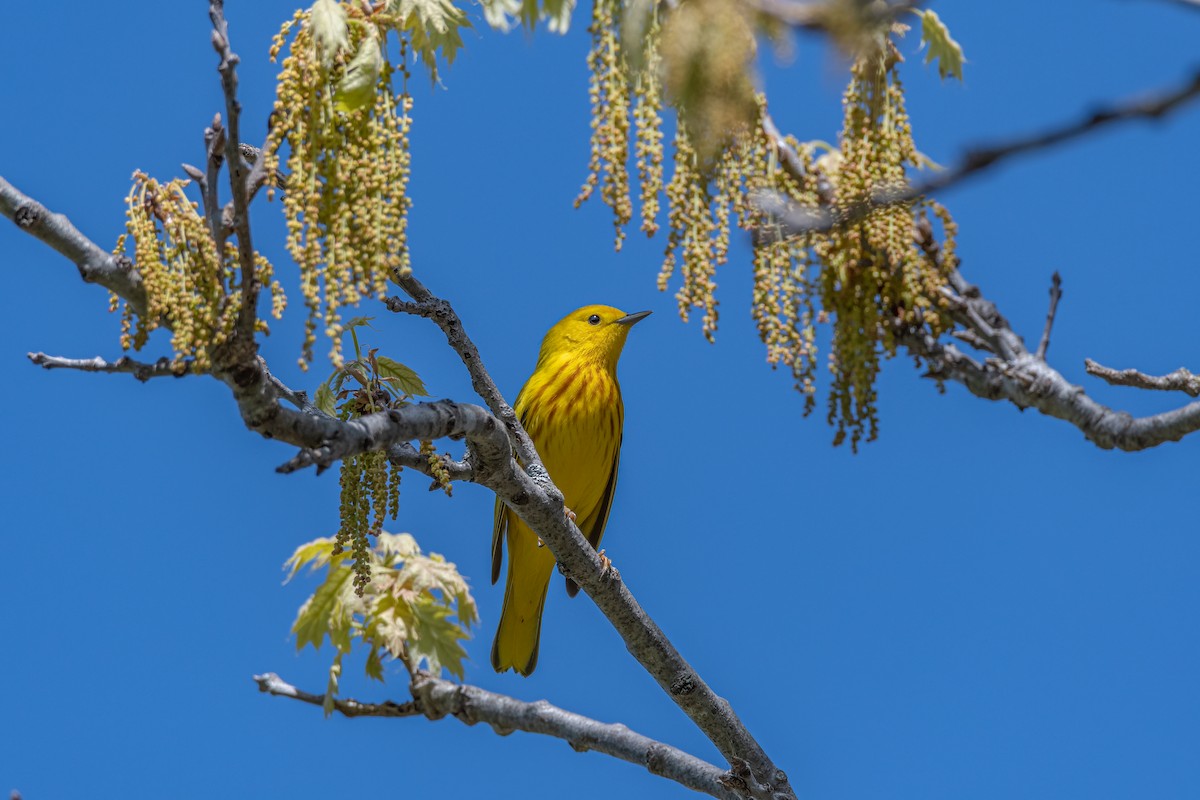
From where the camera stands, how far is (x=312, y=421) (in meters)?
3.07

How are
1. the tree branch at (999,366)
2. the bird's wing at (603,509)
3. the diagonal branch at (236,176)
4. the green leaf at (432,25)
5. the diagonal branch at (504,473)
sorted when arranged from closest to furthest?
the diagonal branch at (236,176) → the diagonal branch at (504,473) → the green leaf at (432,25) → the tree branch at (999,366) → the bird's wing at (603,509)

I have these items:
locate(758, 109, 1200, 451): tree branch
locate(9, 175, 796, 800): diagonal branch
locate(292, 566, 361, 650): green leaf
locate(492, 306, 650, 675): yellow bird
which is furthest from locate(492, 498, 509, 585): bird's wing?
locate(758, 109, 1200, 451): tree branch

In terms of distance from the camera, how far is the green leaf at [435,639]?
5633mm

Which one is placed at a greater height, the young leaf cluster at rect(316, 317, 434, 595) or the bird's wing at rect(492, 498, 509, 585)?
the bird's wing at rect(492, 498, 509, 585)

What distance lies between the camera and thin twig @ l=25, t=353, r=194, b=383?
2.93 metres

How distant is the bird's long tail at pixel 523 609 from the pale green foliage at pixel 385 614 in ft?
3.46

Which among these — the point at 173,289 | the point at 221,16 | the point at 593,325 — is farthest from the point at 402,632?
the point at 221,16

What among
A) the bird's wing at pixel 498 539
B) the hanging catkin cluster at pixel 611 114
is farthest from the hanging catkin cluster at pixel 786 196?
the bird's wing at pixel 498 539

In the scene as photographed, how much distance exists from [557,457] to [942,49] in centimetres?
309

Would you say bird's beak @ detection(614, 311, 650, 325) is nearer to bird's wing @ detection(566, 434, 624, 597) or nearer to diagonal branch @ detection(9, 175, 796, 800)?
bird's wing @ detection(566, 434, 624, 597)

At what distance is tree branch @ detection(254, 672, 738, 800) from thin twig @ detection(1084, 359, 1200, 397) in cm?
195

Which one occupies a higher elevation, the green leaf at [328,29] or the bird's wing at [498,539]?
the bird's wing at [498,539]

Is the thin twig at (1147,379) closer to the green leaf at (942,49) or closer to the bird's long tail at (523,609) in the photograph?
the green leaf at (942,49)

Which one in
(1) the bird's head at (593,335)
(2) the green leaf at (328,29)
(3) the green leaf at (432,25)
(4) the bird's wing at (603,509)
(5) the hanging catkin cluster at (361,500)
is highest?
(1) the bird's head at (593,335)
